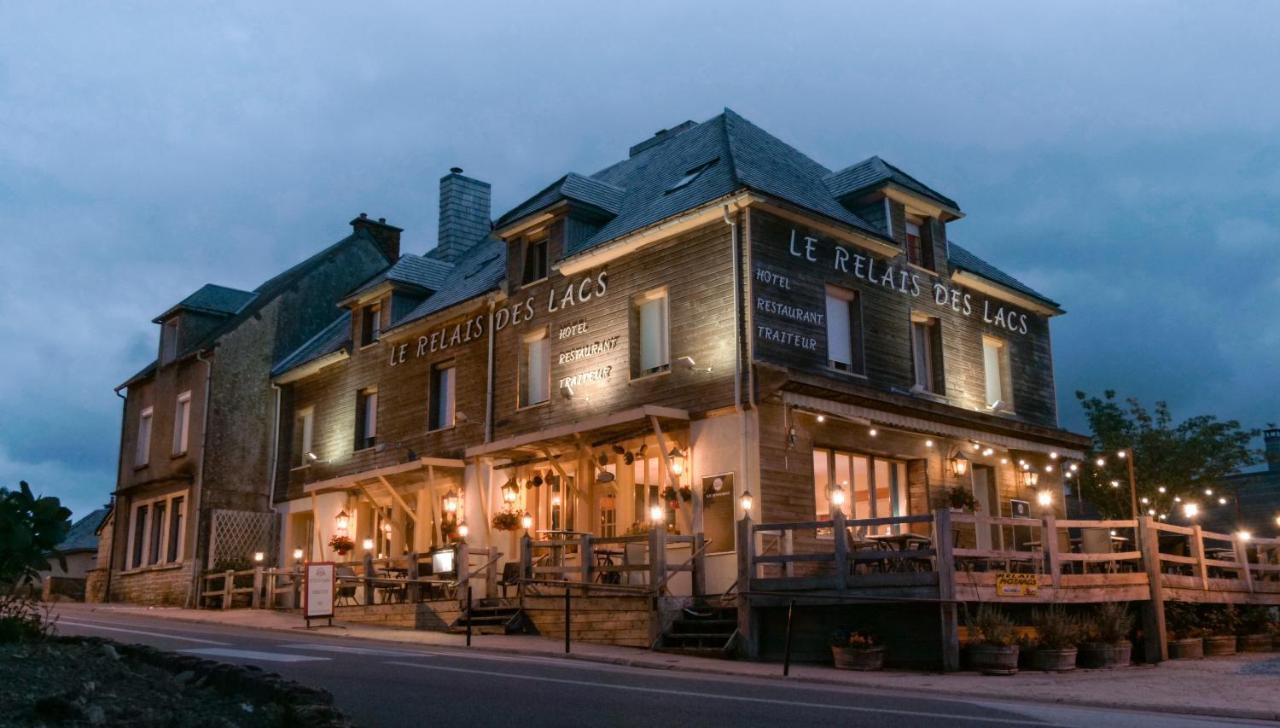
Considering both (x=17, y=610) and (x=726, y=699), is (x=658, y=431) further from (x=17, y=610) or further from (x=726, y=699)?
(x=17, y=610)

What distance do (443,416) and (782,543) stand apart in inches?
421

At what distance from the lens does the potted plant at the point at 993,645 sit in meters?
14.4

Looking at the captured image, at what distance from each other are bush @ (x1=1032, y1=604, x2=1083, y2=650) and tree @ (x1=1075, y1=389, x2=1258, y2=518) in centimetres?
2395

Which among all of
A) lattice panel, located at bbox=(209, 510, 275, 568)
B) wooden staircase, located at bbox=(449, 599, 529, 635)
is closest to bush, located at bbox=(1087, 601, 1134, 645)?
wooden staircase, located at bbox=(449, 599, 529, 635)

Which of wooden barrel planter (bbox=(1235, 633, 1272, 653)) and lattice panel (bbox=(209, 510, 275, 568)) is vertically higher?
lattice panel (bbox=(209, 510, 275, 568))

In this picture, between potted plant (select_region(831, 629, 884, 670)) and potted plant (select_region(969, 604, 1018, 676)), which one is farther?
potted plant (select_region(831, 629, 884, 670))

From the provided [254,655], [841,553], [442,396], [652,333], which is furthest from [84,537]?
[841,553]

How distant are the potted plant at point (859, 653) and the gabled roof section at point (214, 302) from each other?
23.5 meters

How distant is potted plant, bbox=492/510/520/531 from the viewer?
22250mm

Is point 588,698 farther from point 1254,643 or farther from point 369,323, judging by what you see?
point 369,323

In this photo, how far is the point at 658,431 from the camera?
19.3 meters

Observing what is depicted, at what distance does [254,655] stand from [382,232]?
24.3m

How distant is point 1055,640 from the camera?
15227 mm

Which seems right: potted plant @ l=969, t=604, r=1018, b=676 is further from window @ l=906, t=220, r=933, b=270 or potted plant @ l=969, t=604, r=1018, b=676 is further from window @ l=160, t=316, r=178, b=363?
window @ l=160, t=316, r=178, b=363
